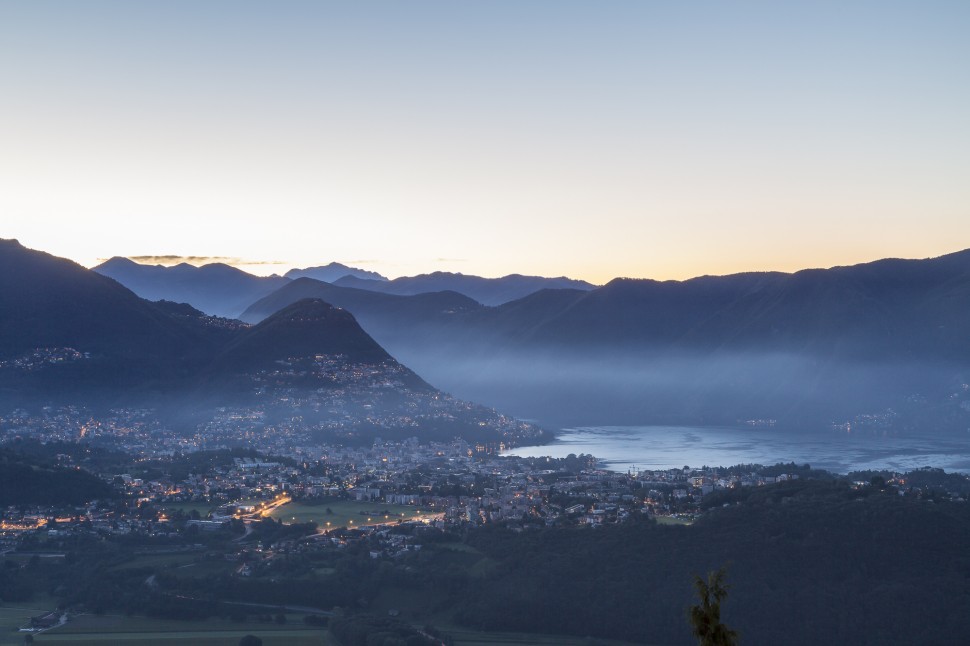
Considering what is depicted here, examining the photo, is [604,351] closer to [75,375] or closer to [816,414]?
[816,414]

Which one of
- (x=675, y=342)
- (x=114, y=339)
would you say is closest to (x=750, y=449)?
(x=114, y=339)

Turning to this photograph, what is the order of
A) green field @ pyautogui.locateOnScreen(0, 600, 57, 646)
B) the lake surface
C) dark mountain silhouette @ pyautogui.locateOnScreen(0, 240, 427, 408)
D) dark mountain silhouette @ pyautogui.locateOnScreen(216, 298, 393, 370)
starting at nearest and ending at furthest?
1. green field @ pyautogui.locateOnScreen(0, 600, 57, 646)
2. the lake surface
3. dark mountain silhouette @ pyautogui.locateOnScreen(0, 240, 427, 408)
4. dark mountain silhouette @ pyautogui.locateOnScreen(216, 298, 393, 370)

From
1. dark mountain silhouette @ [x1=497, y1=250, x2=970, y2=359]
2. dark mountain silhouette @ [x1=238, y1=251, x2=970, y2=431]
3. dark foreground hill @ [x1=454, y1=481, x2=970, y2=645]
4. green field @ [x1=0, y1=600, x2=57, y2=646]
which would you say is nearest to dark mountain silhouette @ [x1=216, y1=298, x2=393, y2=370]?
dark mountain silhouette @ [x1=238, y1=251, x2=970, y2=431]

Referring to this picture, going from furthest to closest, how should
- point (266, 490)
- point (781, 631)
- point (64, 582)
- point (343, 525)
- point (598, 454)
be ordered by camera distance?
point (598, 454) < point (266, 490) < point (343, 525) < point (64, 582) < point (781, 631)

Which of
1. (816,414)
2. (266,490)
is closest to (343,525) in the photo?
(266,490)

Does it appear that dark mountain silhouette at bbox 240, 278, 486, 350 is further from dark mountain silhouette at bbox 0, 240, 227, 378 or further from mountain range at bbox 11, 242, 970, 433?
dark mountain silhouette at bbox 0, 240, 227, 378
